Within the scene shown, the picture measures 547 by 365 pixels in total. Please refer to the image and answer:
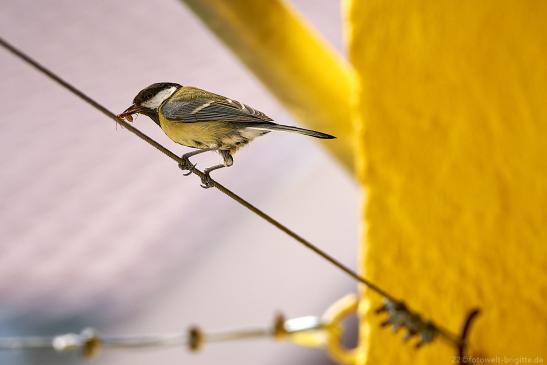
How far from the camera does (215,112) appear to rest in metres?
0.40

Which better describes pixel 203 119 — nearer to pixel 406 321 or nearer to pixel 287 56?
pixel 406 321

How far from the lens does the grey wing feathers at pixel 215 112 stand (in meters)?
0.39

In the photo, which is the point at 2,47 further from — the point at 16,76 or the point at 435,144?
the point at 435,144

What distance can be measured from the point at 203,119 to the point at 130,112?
0.17ft

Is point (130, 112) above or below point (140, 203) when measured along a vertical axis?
below

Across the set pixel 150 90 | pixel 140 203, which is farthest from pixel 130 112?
pixel 140 203

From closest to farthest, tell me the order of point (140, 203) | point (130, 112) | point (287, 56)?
1. point (130, 112)
2. point (287, 56)
3. point (140, 203)

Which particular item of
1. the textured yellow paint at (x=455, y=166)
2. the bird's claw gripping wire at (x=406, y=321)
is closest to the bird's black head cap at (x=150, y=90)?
the bird's claw gripping wire at (x=406, y=321)

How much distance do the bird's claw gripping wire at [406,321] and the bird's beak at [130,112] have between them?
371 mm

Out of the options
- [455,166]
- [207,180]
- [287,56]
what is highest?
[287,56]

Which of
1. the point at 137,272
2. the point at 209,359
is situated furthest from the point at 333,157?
the point at 209,359

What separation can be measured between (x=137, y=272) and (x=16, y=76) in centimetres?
181

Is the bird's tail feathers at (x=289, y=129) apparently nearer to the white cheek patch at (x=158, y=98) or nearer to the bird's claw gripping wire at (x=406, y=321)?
the white cheek patch at (x=158, y=98)

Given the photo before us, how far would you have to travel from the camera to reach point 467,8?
3.02ft
